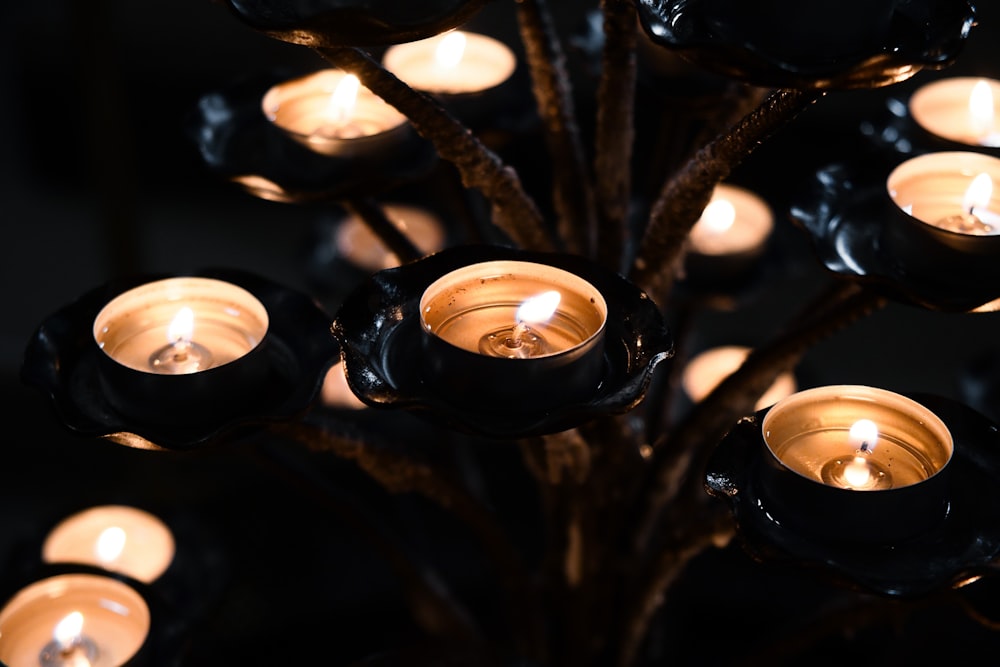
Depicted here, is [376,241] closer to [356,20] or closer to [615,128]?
[615,128]

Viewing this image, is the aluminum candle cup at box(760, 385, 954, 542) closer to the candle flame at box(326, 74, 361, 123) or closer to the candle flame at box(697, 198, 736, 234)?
the candle flame at box(326, 74, 361, 123)

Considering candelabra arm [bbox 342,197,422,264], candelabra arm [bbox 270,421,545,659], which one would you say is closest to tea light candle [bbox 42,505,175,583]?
candelabra arm [bbox 270,421,545,659]

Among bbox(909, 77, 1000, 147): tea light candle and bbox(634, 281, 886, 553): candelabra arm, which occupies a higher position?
bbox(909, 77, 1000, 147): tea light candle

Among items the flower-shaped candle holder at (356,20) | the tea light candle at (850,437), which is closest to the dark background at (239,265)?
the tea light candle at (850,437)

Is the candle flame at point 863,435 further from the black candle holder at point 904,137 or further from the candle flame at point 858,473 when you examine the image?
the black candle holder at point 904,137

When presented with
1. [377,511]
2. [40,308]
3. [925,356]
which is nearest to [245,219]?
[40,308]
